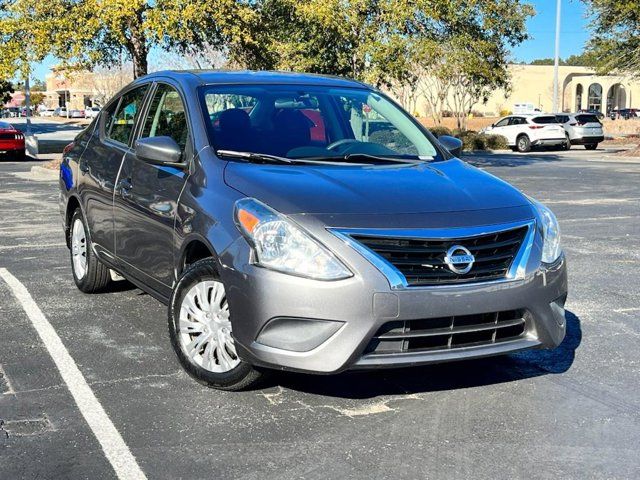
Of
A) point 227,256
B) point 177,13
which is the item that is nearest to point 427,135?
point 227,256

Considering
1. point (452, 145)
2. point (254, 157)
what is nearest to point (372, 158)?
point (254, 157)

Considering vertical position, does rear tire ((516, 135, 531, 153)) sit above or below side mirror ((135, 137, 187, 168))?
below

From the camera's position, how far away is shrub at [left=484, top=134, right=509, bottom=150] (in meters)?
36.3

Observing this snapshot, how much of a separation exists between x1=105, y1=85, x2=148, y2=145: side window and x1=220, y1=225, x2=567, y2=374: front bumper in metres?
2.27

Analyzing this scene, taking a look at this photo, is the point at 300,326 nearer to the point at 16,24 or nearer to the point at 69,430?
the point at 69,430

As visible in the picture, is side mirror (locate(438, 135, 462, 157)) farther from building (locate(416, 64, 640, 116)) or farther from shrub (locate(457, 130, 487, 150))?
building (locate(416, 64, 640, 116))

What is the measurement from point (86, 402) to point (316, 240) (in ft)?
5.12

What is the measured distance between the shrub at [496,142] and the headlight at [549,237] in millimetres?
32108

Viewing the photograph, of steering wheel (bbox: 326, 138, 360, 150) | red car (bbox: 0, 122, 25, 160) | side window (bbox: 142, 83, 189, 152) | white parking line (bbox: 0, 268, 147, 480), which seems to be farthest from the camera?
red car (bbox: 0, 122, 25, 160)

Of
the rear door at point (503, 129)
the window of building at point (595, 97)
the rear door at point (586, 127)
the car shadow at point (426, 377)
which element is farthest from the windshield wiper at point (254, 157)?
the window of building at point (595, 97)

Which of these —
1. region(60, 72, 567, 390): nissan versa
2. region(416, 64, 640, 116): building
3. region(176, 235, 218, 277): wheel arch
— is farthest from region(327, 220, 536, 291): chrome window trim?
region(416, 64, 640, 116): building

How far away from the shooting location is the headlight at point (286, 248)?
4082 mm

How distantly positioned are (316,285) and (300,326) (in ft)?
0.77

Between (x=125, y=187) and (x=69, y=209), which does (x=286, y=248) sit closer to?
(x=125, y=187)
